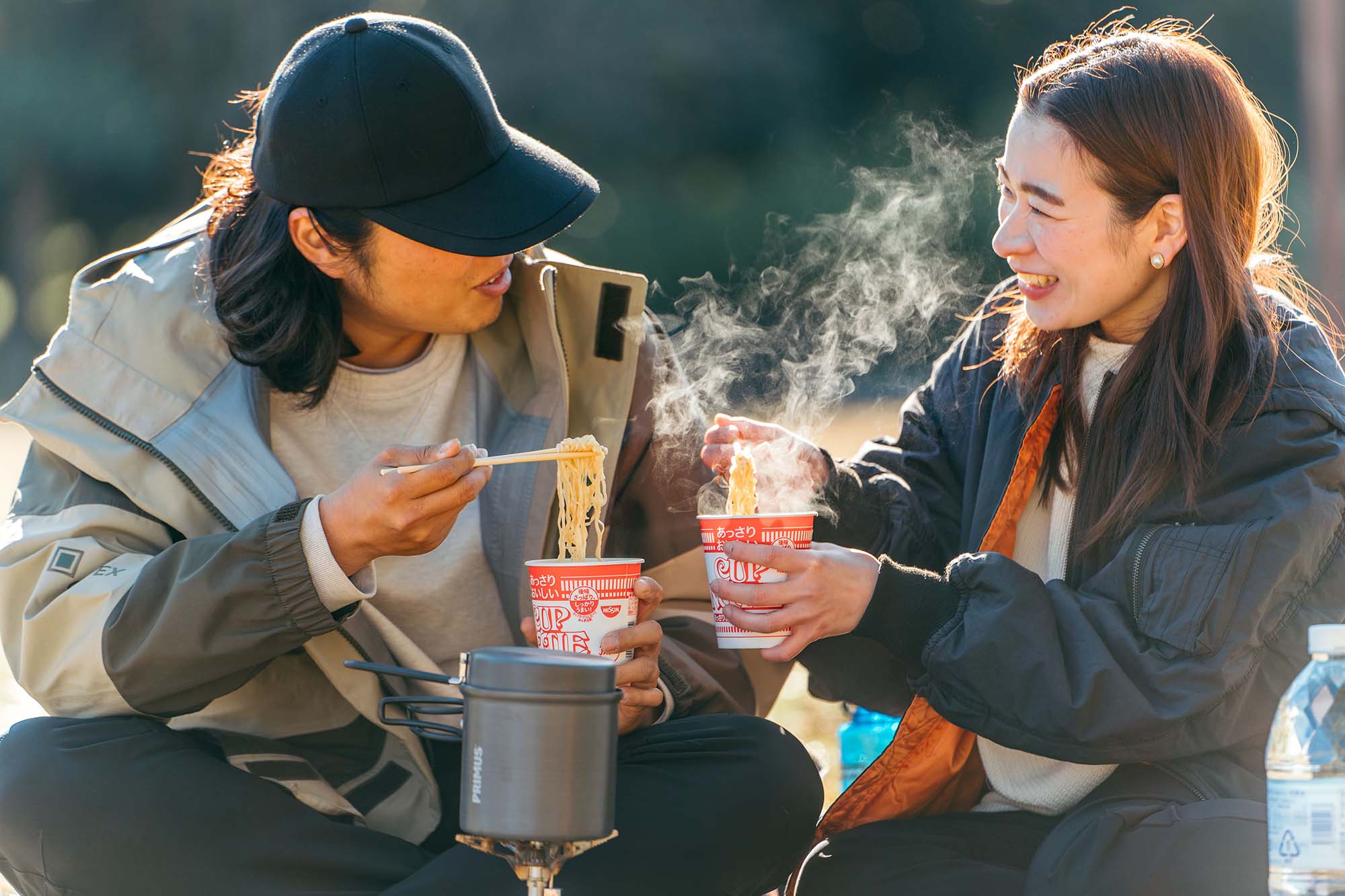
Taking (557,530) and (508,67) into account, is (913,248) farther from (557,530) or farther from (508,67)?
(508,67)

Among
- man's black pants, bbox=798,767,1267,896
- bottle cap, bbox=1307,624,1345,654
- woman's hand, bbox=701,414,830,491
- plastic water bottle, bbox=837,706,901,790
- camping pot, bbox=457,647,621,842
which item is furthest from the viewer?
plastic water bottle, bbox=837,706,901,790

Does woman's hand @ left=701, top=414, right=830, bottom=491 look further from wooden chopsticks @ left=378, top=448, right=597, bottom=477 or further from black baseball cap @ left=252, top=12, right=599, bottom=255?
black baseball cap @ left=252, top=12, right=599, bottom=255

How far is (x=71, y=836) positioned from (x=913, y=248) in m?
2.49

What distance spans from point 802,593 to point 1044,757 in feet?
2.17

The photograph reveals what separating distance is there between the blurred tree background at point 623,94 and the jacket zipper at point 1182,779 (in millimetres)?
11832

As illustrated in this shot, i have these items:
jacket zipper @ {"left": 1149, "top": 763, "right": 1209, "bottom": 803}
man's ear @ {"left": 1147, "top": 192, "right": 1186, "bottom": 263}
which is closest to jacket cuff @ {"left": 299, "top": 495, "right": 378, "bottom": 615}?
jacket zipper @ {"left": 1149, "top": 763, "right": 1209, "bottom": 803}

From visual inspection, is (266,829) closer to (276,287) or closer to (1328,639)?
(276,287)

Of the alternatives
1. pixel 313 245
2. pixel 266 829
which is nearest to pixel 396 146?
pixel 313 245

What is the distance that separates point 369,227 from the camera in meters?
3.11

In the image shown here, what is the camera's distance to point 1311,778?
208 centimetres

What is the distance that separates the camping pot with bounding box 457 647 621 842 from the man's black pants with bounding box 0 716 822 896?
70cm

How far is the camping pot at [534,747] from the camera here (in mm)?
1979

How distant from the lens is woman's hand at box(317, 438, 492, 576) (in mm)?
2529

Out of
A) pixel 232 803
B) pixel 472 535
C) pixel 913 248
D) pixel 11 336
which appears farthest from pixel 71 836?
pixel 11 336
